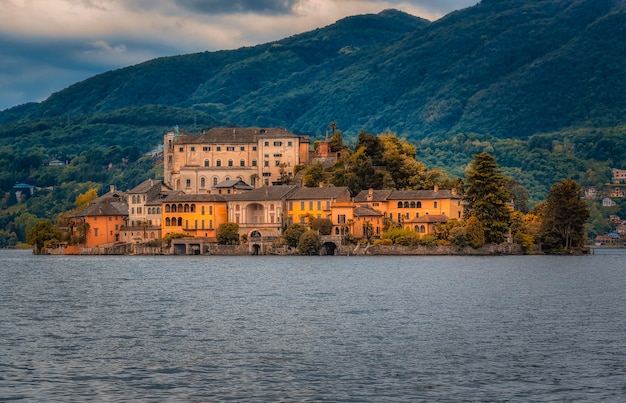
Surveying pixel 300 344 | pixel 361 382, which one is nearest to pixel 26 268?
pixel 300 344

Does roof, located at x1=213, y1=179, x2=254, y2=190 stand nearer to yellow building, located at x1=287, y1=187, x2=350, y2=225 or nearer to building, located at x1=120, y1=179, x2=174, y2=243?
building, located at x1=120, y1=179, x2=174, y2=243

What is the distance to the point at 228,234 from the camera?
13475cm

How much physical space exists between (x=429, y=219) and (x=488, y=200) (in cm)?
711

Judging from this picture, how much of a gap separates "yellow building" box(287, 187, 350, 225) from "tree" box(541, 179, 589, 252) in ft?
80.1

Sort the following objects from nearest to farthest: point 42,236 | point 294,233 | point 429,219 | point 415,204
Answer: point 429,219
point 294,233
point 415,204
point 42,236

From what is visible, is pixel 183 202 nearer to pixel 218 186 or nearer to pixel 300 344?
pixel 218 186

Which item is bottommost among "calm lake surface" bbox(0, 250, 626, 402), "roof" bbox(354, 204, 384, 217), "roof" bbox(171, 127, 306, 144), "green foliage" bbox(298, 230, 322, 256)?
"calm lake surface" bbox(0, 250, 626, 402)

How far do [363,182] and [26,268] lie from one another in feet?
150

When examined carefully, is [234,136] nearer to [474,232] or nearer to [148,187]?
[148,187]

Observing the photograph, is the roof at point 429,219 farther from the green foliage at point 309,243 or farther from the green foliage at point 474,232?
the green foliage at point 309,243

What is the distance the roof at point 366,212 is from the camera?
5079 inches

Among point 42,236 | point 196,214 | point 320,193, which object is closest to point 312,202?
point 320,193

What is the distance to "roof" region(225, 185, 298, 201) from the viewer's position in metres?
135

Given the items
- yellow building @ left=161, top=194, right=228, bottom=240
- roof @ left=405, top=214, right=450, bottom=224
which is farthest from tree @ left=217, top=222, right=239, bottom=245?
roof @ left=405, top=214, right=450, bottom=224
